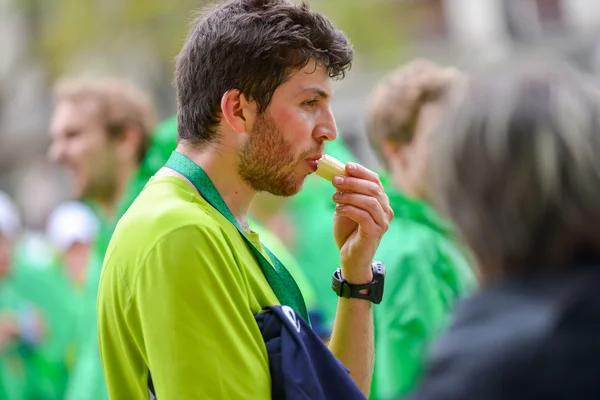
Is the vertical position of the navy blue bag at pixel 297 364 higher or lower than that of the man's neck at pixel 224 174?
lower

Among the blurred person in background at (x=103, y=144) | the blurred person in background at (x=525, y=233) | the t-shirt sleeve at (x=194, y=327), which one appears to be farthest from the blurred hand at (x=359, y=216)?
the blurred person in background at (x=103, y=144)

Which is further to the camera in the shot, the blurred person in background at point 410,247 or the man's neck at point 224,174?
the blurred person in background at point 410,247

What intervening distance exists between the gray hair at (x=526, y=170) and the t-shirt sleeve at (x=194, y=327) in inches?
29.4

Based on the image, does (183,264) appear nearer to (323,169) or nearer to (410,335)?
(323,169)

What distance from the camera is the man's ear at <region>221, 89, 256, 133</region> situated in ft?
8.23

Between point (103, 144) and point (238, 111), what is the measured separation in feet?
8.45

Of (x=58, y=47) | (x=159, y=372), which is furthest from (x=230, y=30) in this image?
(x=58, y=47)

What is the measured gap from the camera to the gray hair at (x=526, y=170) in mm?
1525

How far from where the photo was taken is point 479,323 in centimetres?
153

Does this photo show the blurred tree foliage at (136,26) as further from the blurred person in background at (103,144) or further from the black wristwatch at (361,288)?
the black wristwatch at (361,288)

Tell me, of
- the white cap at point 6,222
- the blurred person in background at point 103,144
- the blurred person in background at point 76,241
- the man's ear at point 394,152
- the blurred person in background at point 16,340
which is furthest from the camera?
the blurred person in background at point 76,241

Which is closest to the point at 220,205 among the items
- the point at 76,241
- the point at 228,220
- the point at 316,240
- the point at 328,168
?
the point at 228,220

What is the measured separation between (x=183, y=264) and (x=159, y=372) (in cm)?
25

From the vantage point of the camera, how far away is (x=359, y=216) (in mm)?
2650
